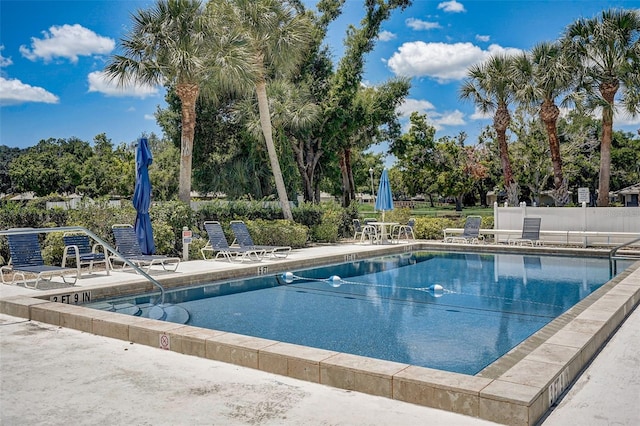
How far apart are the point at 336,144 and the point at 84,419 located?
24.4 metres

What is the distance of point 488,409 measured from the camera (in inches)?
146

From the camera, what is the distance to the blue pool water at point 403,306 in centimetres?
644

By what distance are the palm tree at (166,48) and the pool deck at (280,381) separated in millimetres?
11172

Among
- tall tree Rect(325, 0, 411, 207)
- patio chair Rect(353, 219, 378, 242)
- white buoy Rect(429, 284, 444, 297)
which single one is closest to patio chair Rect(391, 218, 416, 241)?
patio chair Rect(353, 219, 378, 242)

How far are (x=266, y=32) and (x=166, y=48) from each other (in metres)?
3.91

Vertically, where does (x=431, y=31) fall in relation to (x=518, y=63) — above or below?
above

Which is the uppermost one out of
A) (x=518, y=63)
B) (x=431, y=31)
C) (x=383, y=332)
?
(x=431, y=31)

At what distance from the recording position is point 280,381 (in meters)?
4.56

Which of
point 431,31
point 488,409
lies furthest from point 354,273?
point 431,31

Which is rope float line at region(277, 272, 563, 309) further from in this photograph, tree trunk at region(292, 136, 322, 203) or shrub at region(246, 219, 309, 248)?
tree trunk at region(292, 136, 322, 203)

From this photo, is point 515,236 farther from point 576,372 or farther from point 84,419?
point 84,419

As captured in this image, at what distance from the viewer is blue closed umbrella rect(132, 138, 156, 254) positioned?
11.7 metres

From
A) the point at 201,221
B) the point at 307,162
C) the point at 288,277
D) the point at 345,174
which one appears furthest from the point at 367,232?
the point at 345,174

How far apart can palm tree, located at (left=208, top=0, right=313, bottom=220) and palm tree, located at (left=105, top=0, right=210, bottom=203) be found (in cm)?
125
